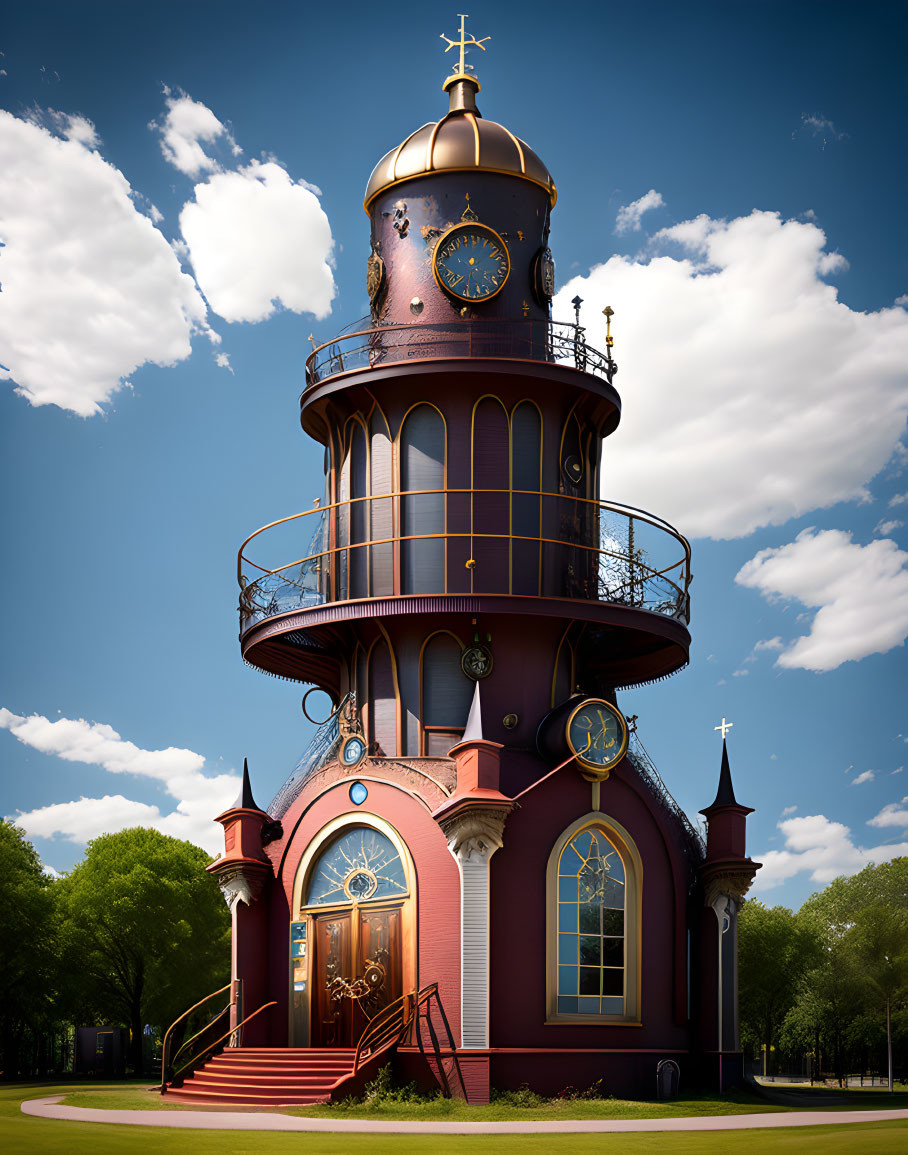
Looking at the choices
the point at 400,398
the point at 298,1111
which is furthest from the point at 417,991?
the point at 400,398

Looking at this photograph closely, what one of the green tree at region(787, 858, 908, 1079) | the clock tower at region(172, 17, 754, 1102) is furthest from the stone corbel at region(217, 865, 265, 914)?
the green tree at region(787, 858, 908, 1079)

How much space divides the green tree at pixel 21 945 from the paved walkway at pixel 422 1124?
1700 cm

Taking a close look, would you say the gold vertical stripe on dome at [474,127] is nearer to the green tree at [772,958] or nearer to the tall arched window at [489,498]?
the tall arched window at [489,498]

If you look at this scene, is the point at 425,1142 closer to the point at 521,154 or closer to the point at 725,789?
the point at 725,789

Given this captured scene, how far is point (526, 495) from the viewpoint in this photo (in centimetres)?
3062

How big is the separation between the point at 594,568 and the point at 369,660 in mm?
5277

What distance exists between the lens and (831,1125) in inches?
849

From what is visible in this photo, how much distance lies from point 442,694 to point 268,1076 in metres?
8.16

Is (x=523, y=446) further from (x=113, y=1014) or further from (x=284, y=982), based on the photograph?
(x=113, y=1014)

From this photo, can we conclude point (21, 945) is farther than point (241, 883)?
Yes

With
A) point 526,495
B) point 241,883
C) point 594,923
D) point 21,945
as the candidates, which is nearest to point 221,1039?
point 241,883

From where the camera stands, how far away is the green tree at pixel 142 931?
151 ft

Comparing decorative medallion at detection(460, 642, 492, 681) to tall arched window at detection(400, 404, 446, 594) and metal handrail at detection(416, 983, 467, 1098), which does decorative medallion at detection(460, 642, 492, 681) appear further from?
metal handrail at detection(416, 983, 467, 1098)

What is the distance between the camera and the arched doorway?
28.0 meters
